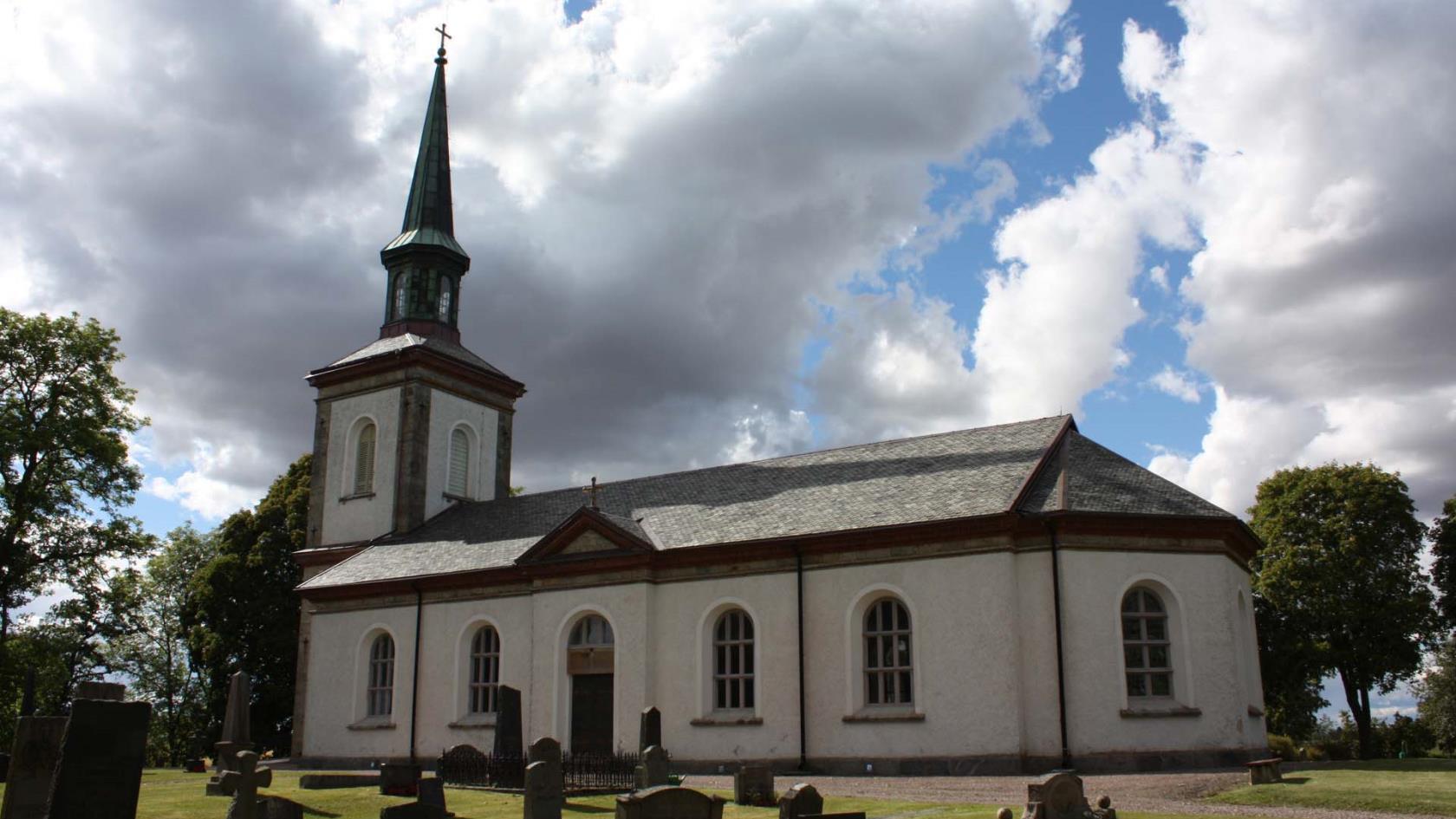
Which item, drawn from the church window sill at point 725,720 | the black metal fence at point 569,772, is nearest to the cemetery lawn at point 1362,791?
the black metal fence at point 569,772

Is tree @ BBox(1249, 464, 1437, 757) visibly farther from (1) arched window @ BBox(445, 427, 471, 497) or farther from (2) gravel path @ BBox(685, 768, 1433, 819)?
(1) arched window @ BBox(445, 427, 471, 497)

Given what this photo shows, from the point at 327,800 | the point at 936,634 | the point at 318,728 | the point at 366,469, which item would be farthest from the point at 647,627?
the point at 366,469

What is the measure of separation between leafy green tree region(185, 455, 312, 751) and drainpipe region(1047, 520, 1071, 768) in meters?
32.6

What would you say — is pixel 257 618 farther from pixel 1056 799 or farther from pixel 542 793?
pixel 1056 799

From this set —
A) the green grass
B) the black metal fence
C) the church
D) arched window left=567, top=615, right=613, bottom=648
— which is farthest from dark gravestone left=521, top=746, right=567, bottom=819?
arched window left=567, top=615, right=613, bottom=648

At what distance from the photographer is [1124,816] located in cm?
1528

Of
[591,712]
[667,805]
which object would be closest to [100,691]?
[667,805]

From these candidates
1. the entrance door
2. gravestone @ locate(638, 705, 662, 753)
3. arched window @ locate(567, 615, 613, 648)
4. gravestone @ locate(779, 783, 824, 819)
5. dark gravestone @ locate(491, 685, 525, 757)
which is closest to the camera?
gravestone @ locate(779, 783, 824, 819)

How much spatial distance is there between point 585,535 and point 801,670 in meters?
7.05

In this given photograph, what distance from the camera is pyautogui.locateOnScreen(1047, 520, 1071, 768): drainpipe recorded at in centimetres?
2275

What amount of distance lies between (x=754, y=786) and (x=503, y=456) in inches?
951

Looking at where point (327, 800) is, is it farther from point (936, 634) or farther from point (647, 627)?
point (936, 634)

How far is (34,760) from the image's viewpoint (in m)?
14.7

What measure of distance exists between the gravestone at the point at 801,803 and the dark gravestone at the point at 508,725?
9.26 meters
